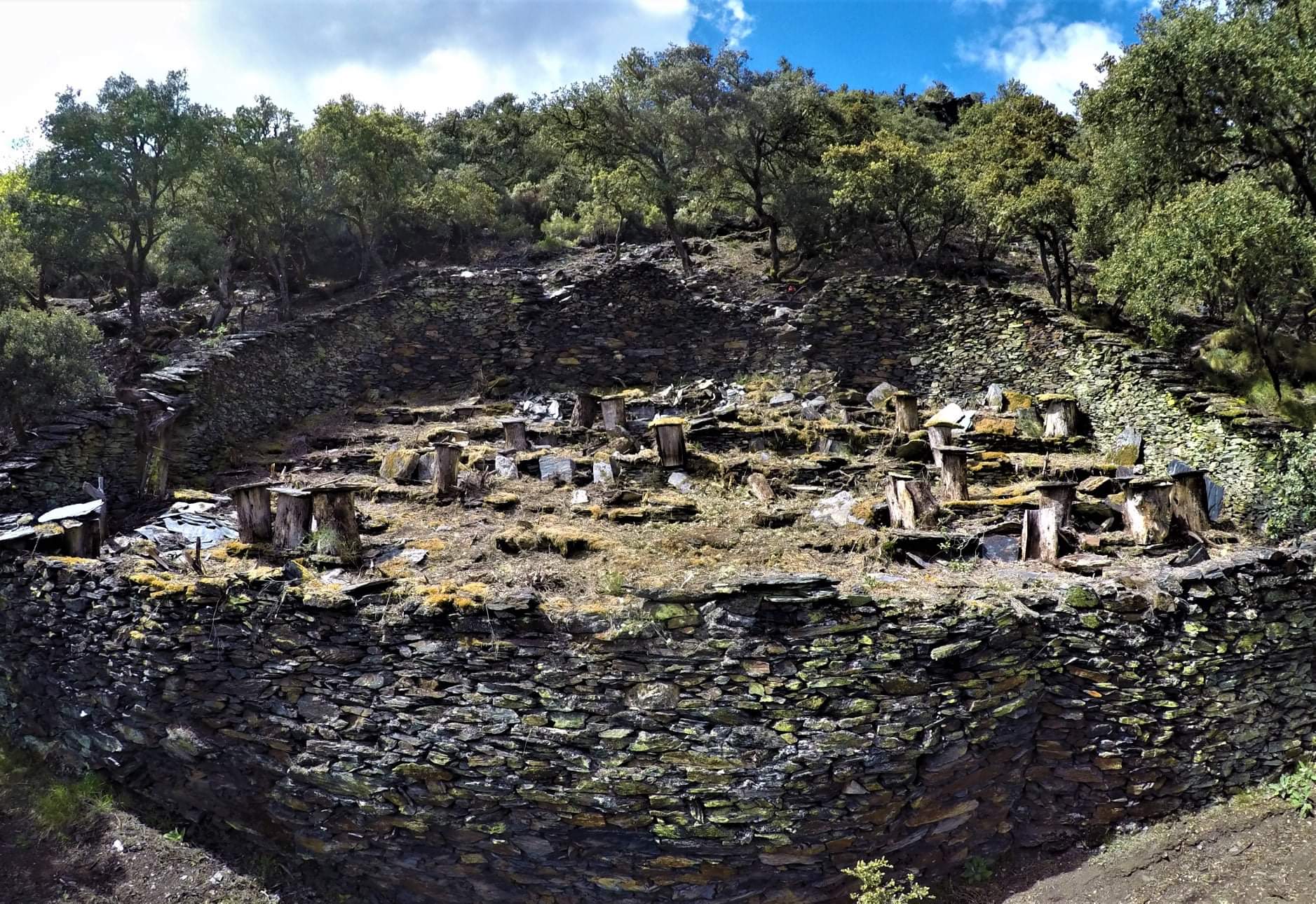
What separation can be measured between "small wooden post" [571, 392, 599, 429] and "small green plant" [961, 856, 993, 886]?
8.25m

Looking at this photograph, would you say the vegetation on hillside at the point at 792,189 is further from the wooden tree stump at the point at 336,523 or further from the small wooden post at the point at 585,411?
the wooden tree stump at the point at 336,523

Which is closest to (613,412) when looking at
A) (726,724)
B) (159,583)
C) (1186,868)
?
(159,583)

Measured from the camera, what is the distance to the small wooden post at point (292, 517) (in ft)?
25.7

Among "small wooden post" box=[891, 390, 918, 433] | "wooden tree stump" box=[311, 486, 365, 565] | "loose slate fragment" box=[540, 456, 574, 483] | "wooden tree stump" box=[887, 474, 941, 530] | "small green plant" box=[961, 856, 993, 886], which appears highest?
"small wooden post" box=[891, 390, 918, 433]

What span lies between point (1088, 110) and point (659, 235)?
1154cm

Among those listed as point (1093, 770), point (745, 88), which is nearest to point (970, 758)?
point (1093, 770)

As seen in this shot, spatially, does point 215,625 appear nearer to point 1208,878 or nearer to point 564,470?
point 564,470

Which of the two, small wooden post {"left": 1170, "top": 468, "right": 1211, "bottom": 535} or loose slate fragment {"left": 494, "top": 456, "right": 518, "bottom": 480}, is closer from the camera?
small wooden post {"left": 1170, "top": 468, "right": 1211, "bottom": 535}

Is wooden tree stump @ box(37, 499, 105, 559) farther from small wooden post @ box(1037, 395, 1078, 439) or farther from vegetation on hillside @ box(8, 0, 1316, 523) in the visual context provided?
small wooden post @ box(1037, 395, 1078, 439)

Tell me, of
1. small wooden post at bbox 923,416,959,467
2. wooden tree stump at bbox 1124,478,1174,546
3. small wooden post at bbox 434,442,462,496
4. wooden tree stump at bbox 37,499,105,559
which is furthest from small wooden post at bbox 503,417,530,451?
wooden tree stump at bbox 1124,478,1174,546

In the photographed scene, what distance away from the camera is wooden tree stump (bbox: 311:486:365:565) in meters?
7.60

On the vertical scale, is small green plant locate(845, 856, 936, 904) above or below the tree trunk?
below

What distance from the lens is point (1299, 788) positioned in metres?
6.32

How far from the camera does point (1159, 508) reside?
25.1ft
